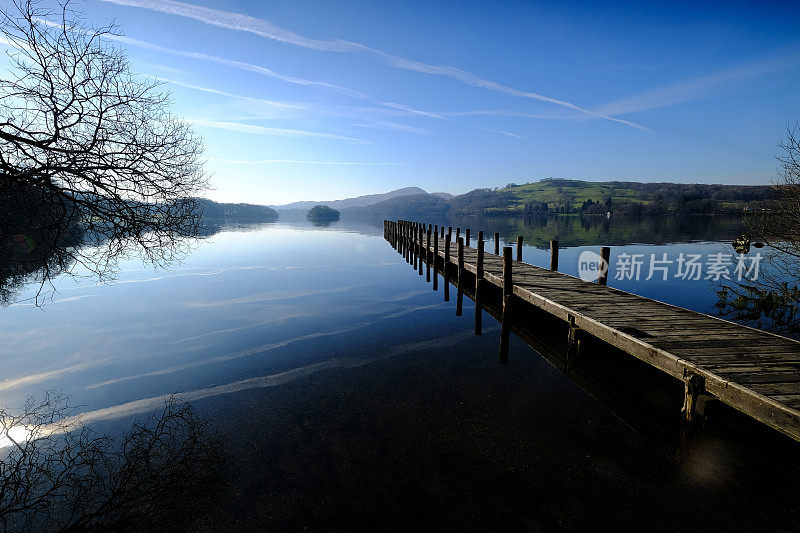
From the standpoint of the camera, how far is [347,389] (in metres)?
9.34

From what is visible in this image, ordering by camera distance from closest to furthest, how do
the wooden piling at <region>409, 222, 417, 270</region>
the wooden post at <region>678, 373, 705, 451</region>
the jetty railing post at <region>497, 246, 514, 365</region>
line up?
1. the wooden post at <region>678, 373, 705, 451</region>
2. the jetty railing post at <region>497, 246, 514, 365</region>
3. the wooden piling at <region>409, 222, 417, 270</region>

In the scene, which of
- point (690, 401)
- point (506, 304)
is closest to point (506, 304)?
point (506, 304)

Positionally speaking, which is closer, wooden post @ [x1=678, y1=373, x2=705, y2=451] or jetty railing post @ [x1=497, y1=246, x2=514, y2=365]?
wooden post @ [x1=678, y1=373, x2=705, y2=451]

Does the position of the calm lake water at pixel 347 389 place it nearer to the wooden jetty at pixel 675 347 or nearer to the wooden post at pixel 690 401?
the wooden jetty at pixel 675 347

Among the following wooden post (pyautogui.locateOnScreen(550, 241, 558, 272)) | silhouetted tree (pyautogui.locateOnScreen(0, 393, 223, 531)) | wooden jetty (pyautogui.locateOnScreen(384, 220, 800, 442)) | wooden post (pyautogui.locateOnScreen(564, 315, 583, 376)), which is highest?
wooden post (pyautogui.locateOnScreen(550, 241, 558, 272))

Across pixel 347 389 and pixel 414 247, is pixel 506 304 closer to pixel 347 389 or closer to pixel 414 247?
pixel 347 389

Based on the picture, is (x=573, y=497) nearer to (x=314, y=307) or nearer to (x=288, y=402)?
(x=288, y=402)

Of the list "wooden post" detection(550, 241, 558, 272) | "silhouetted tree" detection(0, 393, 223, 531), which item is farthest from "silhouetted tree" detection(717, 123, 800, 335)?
"silhouetted tree" detection(0, 393, 223, 531)

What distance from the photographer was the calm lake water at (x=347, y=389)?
581cm

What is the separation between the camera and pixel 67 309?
62.3 ft

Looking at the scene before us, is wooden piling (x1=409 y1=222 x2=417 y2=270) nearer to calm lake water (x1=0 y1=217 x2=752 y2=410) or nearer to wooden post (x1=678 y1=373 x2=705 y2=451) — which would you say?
calm lake water (x1=0 y1=217 x2=752 y2=410)

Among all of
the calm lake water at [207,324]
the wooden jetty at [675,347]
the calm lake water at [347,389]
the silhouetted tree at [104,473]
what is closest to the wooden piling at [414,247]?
the calm lake water at [207,324]

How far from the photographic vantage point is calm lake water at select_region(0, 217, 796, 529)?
229 inches

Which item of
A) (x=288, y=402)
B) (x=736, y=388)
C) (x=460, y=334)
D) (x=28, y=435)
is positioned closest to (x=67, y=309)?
(x=28, y=435)
